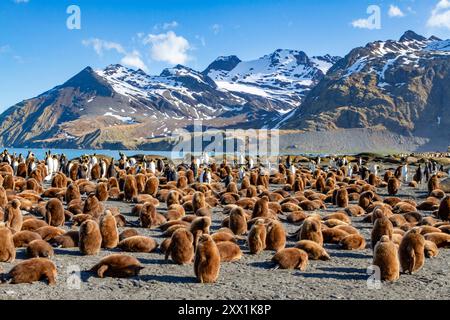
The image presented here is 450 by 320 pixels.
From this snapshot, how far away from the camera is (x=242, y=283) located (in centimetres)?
756

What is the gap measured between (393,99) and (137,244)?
153313mm

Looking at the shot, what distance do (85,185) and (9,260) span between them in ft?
35.0

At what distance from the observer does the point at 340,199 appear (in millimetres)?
16922

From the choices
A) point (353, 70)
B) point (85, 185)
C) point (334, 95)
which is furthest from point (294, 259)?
point (353, 70)

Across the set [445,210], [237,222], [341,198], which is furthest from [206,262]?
[341,198]

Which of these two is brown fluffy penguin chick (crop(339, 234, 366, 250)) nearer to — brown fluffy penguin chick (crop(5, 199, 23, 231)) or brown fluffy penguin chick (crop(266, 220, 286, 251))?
brown fluffy penguin chick (crop(266, 220, 286, 251))

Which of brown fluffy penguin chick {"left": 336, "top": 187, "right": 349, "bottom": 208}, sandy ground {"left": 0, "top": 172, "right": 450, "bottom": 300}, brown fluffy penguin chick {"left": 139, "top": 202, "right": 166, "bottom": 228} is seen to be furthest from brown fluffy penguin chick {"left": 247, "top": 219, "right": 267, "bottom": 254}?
brown fluffy penguin chick {"left": 336, "top": 187, "right": 349, "bottom": 208}

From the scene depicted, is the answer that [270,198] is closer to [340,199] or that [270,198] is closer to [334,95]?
[340,199]

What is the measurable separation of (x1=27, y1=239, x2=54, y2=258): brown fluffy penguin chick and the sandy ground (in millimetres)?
183

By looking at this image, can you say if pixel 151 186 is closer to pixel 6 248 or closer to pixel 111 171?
pixel 111 171

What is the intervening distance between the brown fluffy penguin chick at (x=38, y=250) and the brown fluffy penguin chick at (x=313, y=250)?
445 cm

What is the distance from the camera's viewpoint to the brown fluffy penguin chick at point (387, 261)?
776cm

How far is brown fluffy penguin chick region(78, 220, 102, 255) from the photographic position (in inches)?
356

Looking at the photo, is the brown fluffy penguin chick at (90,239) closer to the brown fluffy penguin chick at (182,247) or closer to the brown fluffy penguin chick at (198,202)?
the brown fluffy penguin chick at (182,247)
